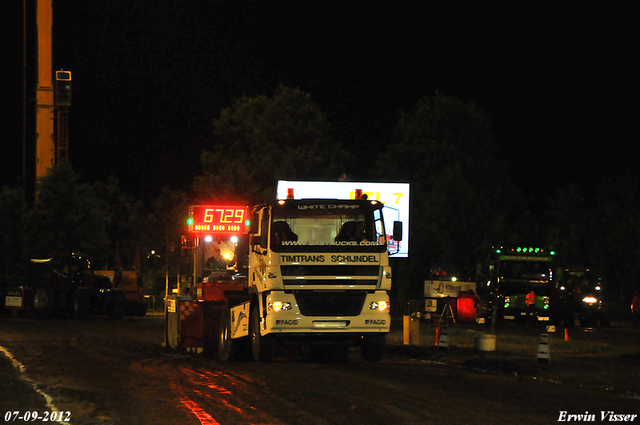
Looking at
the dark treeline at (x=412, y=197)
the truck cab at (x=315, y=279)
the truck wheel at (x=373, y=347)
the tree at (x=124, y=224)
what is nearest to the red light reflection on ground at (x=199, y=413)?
the truck cab at (x=315, y=279)

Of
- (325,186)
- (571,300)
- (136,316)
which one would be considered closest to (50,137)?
(136,316)

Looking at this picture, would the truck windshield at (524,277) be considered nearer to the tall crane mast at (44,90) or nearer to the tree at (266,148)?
the tall crane mast at (44,90)

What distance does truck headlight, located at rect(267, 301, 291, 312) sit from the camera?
699 inches

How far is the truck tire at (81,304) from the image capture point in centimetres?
3749

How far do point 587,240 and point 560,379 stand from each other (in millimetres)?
47431

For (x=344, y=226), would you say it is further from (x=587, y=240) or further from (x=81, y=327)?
(x=587, y=240)

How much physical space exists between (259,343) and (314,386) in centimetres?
392

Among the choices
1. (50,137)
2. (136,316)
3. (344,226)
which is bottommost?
(136,316)

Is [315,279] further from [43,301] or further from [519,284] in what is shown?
[519,284]

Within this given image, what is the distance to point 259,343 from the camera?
18.2 metres

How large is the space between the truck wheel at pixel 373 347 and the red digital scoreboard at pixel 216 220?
648 centimetres

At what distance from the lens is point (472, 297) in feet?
128

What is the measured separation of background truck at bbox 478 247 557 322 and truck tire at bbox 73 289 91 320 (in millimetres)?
16374

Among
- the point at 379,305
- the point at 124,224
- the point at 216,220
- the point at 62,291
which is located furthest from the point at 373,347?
the point at 124,224
